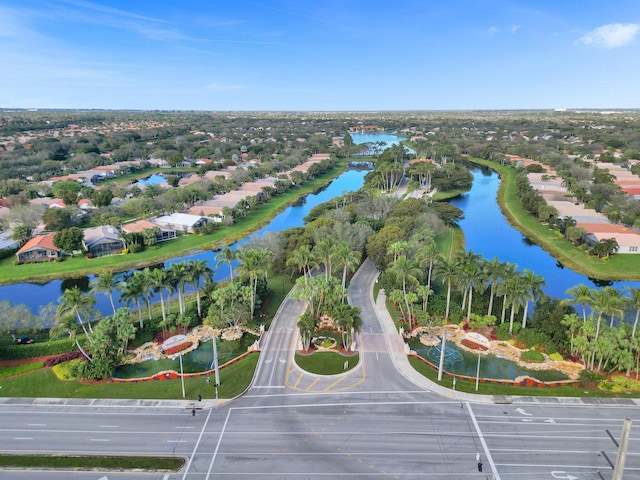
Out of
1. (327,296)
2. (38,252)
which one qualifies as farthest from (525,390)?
(38,252)

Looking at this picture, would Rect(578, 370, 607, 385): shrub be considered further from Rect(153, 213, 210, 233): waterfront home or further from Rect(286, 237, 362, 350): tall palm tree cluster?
Rect(153, 213, 210, 233): waterfront home

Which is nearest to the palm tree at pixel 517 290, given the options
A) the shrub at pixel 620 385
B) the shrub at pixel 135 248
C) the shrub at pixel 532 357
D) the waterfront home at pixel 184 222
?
the shrub at pixel 532 357

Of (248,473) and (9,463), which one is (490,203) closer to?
(248,473)

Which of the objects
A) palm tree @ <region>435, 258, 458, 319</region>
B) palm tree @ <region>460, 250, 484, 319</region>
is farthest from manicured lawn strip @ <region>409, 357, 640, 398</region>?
palm tree @ <region>435, 258, 458, 319</region>

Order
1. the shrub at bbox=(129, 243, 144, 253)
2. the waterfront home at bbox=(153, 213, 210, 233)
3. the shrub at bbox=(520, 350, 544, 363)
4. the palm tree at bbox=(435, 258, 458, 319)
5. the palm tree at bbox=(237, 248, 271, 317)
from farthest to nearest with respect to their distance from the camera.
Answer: the waterfront home at bbox=(153, 213, 210, 233), the shrub at bbox=(129, 243, 144, 253), the palm tree at bbox=(237, 248, 271, 317), the palm tree at bbox=(435, 258, 458, 319), the shrub at bbox=(520, 350, 544, 363)

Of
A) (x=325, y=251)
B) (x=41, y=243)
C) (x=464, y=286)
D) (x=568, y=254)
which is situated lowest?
(x=568, y=254)

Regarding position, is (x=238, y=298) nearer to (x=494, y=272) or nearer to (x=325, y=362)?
(x=325, y=362)
